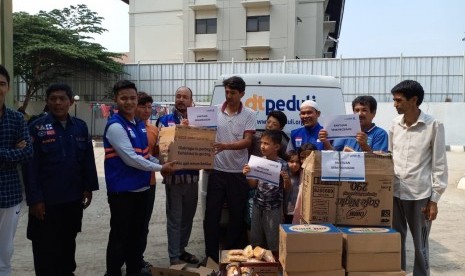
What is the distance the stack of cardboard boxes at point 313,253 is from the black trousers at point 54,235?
6.54 ft

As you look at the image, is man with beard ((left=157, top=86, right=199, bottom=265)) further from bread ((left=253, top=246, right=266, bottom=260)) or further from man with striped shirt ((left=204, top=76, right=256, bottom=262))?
bread ((left=253, top=246, right=266, bottom=260))

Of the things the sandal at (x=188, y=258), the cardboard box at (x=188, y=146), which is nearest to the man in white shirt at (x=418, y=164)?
the cardboard box at (x=188, y=146)

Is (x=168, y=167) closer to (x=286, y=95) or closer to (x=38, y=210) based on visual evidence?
(x=38, y=210)

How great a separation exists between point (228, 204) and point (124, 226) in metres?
1.06

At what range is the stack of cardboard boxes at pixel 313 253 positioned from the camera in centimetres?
284

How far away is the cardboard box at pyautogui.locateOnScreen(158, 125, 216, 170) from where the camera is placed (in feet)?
12.3

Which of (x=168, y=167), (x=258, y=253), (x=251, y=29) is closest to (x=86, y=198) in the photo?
(x=168, y=167)

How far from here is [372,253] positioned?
289 centimetres

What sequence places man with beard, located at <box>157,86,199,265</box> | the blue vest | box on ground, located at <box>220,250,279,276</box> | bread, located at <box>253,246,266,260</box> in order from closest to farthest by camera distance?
box on ground, located at <box>220,250,279,276</box> → bread, located at <box>253,246,266,260</box> → the blue vest → man with beard, located at <box>157,86,199,265</box>

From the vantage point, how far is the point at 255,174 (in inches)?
142

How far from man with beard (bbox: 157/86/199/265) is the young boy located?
0.72 m

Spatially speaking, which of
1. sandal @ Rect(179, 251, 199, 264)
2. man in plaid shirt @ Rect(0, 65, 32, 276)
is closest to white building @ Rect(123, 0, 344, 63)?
sandal @ Rect(179, 251, 199, 264)

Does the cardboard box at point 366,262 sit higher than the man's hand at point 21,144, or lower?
lower

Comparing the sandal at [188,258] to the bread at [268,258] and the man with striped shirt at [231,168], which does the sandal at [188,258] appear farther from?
the bread at [268,258]
